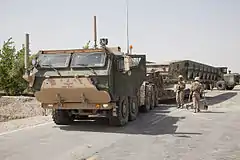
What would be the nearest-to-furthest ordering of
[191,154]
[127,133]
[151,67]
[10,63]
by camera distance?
1. [191,154]
2. [127,133]
3. [151,67]
4. [10,63]

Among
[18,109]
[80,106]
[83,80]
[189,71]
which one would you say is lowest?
[18,109]

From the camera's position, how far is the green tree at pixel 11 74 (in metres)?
28.5

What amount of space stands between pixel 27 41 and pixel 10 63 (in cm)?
2017

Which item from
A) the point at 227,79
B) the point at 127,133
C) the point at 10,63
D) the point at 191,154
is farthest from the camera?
the point at 227,79

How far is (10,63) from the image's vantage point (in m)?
29.7

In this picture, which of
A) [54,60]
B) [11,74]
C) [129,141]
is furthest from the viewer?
[11,74]

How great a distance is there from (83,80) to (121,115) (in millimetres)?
1982

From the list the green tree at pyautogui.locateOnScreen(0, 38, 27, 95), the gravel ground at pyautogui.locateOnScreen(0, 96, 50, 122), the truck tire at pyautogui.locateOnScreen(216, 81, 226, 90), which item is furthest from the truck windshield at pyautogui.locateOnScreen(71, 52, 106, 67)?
the truck tire at pyautogui.locateOnScreen(216, 81, 226, 90)

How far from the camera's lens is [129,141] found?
8789 millimetres

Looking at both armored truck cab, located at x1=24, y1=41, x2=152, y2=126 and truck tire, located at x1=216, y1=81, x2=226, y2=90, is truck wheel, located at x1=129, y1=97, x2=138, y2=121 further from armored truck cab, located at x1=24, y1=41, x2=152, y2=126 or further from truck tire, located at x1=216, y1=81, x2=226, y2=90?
truck tire, located at x1=216, y1=81, x2=226, y2=90

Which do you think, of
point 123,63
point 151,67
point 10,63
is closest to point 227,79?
point 151,67

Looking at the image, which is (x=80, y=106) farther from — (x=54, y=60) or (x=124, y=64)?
(x=124, y=64)

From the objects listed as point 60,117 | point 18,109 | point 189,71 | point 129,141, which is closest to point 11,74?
point 18,109

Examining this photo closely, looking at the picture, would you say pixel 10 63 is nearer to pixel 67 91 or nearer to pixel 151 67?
pixel 151 67
